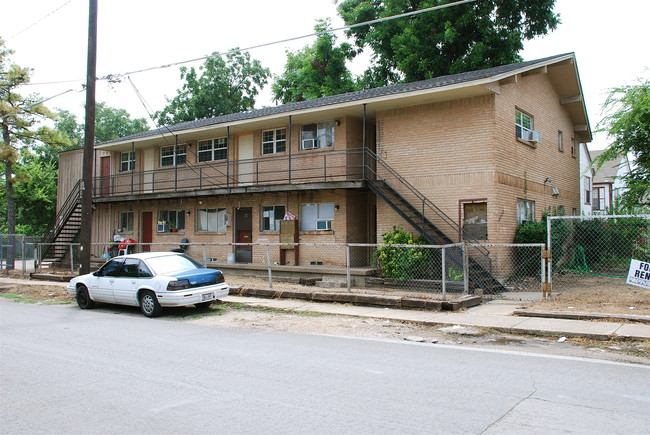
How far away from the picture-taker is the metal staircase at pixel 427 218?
48.9ft

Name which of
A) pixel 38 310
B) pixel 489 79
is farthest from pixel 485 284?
pixel 38 310

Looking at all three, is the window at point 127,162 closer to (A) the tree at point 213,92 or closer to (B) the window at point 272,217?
(B) the window at point 272,217

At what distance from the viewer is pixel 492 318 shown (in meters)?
10.7

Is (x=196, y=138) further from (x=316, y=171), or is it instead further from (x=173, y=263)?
(x=173, y=263)

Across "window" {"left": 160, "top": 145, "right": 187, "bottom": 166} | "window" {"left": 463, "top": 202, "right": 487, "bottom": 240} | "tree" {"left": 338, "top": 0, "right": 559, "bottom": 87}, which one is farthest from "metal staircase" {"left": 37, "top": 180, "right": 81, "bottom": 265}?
"tree" {"left": 338, "top": 0, "right": 559, "bottom": 87}

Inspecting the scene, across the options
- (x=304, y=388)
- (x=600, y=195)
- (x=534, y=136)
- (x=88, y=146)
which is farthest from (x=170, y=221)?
(x=600, y=195)

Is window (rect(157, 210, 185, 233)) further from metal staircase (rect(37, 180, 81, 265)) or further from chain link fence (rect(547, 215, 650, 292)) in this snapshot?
chain link fence (rect(547, 215, 650, 292))

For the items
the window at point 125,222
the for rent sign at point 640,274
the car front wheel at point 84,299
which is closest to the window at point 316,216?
the car front wheel at point 84,299

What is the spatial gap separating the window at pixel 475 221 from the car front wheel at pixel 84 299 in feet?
36.4

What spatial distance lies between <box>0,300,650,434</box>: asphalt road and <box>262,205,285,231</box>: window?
12.2m

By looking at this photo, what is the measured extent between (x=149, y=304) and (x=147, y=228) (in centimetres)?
1494

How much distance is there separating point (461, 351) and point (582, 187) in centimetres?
2105

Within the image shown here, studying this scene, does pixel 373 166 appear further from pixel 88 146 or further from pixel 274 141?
pixel 88 146

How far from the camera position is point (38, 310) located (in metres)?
13.4
